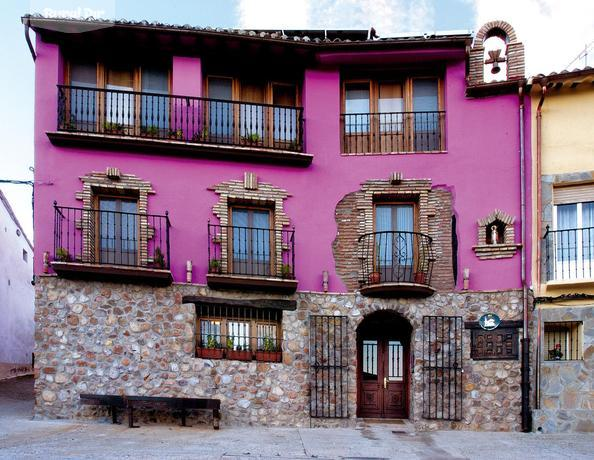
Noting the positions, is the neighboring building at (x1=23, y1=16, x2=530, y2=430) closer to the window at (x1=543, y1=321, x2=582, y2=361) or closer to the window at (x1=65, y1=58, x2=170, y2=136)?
the window at (x1=65, y1=58, x2=170, y2=136)

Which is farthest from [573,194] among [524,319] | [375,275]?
[375,275]

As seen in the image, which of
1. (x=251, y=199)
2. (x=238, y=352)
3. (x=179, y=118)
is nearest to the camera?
(x=238, y=352)

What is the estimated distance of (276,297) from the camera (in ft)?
47.0

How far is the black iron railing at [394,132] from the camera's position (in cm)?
1522

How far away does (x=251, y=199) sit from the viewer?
14.8 m

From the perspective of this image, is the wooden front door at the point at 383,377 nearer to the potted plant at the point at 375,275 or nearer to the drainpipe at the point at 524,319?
the potted plant at the point at 375,275

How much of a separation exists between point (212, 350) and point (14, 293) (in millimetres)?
14480

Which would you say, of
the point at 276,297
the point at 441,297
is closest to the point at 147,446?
the point at 276,297

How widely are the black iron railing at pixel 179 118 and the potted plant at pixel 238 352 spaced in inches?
174

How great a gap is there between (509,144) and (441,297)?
375 centimetres

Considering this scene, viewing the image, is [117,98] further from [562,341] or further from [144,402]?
[562,341]

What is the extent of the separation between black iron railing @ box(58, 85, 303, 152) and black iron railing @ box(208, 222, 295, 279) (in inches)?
77.3

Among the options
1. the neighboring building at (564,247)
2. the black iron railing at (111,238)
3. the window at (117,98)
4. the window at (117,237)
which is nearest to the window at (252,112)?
the window at (117,98)

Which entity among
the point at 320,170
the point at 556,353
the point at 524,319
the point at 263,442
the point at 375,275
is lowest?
the point at 263,442
